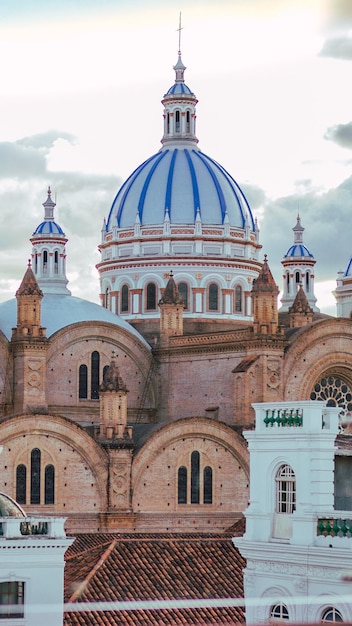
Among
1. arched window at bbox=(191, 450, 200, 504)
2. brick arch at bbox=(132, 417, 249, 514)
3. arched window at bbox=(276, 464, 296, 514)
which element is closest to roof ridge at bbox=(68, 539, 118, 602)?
arched window at bbox=(276, 464, 296, 514)

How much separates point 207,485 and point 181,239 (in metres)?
16.0

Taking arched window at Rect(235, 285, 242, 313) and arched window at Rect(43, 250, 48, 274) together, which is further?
arched window at Rect(235, 285, 242, 313)

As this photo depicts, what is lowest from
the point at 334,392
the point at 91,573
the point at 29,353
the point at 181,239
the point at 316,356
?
the point at 91,573

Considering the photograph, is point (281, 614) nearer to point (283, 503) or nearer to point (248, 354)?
point (283, 503)

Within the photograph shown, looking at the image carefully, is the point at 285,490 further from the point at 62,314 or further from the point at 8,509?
the point at 62,314

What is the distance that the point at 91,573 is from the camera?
1421 inches

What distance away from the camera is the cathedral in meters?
55.0

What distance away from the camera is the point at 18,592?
3119 cm

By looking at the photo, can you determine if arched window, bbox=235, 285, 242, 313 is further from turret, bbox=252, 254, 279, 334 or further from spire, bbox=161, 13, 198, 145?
turret, bbox=252, 254, 279, 334

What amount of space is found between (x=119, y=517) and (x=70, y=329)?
26.4 ft

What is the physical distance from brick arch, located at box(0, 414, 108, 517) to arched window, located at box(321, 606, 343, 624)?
27812mm

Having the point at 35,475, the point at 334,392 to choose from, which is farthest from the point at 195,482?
the point at 334,392

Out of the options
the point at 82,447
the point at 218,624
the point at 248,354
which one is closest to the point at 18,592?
the point at 218,624

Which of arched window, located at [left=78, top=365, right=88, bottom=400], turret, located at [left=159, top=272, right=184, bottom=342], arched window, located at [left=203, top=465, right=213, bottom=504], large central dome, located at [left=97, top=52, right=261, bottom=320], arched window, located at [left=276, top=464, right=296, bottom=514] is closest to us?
arched window, located at [left=276, top=464, right=296, bottom=514]
